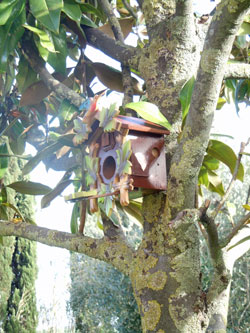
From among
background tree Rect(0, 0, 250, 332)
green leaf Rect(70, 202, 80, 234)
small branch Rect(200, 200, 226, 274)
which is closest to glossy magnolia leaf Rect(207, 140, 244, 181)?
background tree Rect(0, 0, 250, 332)

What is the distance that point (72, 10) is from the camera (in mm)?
1604

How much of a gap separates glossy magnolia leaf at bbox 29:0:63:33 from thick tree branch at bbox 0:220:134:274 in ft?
2.25

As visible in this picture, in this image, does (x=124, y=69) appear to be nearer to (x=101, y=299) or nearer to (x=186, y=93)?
(x=186, y=93)

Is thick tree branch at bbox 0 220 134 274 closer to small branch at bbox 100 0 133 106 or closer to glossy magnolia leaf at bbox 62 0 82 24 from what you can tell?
small branch at bbox 100 0 133 106

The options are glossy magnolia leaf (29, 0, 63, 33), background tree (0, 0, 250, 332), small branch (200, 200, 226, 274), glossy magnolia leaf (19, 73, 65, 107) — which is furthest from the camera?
glossy magnolia leaf (19, 73, 65, 107)

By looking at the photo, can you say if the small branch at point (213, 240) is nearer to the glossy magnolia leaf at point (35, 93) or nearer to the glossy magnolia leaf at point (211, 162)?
the glossy magnolia leaf at point (211, 162)

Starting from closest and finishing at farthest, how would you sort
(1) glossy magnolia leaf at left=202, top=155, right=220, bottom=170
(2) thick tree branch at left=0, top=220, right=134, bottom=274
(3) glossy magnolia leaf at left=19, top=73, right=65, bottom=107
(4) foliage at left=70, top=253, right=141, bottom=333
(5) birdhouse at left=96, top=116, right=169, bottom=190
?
(5) birdhouse at left=96, top=116, right=169, bottom=190
(2) thick tree branch at left=0, top=220, right=134, bottom=274
(1) glossy magnolia leaf at left=202, top=155, right=220, bottom=170
(3) glossy magnolia leaf at left=19, top=73, right=65, bottom=107
(4) foliage at left=70, top=253, right=141, bottom=333

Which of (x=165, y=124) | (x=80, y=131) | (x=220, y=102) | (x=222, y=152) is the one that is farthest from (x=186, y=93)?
(x=220, y=102)

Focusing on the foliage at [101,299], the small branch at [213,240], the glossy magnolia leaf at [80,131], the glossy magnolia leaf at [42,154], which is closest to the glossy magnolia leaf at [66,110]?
the glossy magnolia leaf at [42,154]

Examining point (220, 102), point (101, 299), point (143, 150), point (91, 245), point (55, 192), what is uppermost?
point (220, 102)

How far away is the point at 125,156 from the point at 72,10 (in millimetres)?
709

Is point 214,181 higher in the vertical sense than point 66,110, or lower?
lower

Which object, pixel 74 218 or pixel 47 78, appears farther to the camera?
pixel 74 218

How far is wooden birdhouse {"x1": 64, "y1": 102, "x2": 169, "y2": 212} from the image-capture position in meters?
1.19
